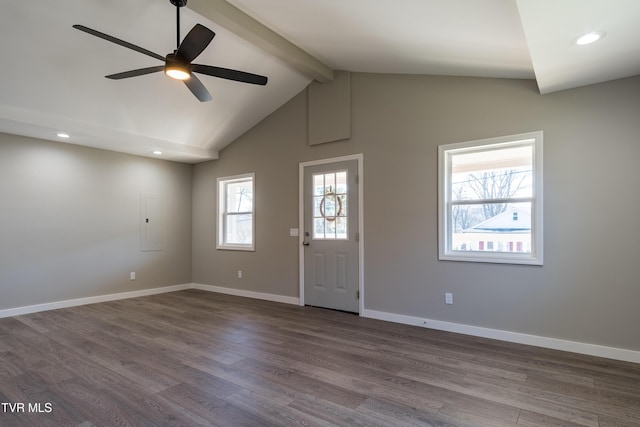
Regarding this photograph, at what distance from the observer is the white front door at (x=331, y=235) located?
183 inches

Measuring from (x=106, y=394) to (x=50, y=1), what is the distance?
10.8 feet

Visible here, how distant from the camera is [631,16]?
2076 millimetres

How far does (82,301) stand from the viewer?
17.0 feet

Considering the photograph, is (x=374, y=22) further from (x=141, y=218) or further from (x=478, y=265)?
(x=141, y=218)

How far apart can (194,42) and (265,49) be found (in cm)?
141

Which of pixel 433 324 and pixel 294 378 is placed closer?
pixel 294 378

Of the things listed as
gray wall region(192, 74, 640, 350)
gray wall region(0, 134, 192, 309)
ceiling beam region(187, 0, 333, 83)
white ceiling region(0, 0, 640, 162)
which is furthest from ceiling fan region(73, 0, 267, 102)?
gray wall region(0, 134, 192, 309)

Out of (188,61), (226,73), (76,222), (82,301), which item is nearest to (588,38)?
(226,73)

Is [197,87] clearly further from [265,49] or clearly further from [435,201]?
[435,201]

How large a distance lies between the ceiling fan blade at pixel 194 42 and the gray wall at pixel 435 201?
2.44 meters

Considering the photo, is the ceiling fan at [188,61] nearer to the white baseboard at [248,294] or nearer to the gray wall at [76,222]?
the gray wall at [76,222]

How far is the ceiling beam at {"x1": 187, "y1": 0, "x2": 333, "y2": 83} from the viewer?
123 inches

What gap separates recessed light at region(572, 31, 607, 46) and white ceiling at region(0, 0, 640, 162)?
0.15 ft

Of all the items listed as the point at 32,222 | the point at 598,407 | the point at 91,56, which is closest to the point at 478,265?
the point at 598,407
